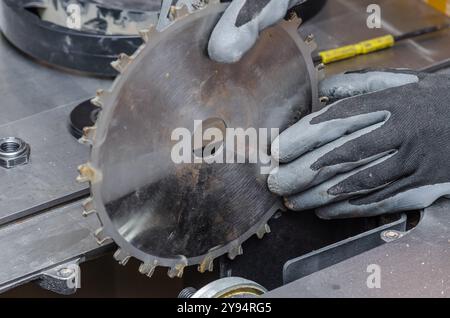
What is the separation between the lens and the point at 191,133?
1.27 metres

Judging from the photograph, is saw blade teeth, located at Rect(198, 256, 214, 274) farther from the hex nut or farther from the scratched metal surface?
the scratched metal surface

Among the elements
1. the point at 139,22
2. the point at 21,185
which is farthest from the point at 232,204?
the point at 139,22

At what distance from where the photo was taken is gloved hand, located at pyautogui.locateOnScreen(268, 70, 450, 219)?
132cm

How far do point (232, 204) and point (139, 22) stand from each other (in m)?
0.51

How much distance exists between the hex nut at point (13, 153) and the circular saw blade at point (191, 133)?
0.33 metres

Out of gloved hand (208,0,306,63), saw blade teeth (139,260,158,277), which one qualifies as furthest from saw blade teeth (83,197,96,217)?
gloved hand (208,0,306,63)

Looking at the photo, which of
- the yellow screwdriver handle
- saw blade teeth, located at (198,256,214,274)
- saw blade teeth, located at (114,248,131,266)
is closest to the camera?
saw blade teeth, located at (114,248,131,266)

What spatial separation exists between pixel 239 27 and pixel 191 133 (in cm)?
16

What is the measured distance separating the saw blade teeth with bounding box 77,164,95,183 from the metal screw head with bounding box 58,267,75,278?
19cm

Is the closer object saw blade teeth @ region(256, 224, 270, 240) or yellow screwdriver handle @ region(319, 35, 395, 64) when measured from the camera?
saw blade teeth @ region(256, 224, 270, 240)

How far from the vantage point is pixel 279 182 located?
1.35 metres

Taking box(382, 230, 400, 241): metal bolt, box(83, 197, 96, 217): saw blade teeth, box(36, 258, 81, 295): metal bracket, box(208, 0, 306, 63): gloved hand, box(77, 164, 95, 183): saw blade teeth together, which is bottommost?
box(382, 230, 400, 241): metal bolt

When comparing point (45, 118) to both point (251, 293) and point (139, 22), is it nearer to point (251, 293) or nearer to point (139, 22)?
point (139, 22)

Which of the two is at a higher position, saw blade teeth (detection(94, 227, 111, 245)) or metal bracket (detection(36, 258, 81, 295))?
saw blade teeth (detection(94, 227, 111, 245))
